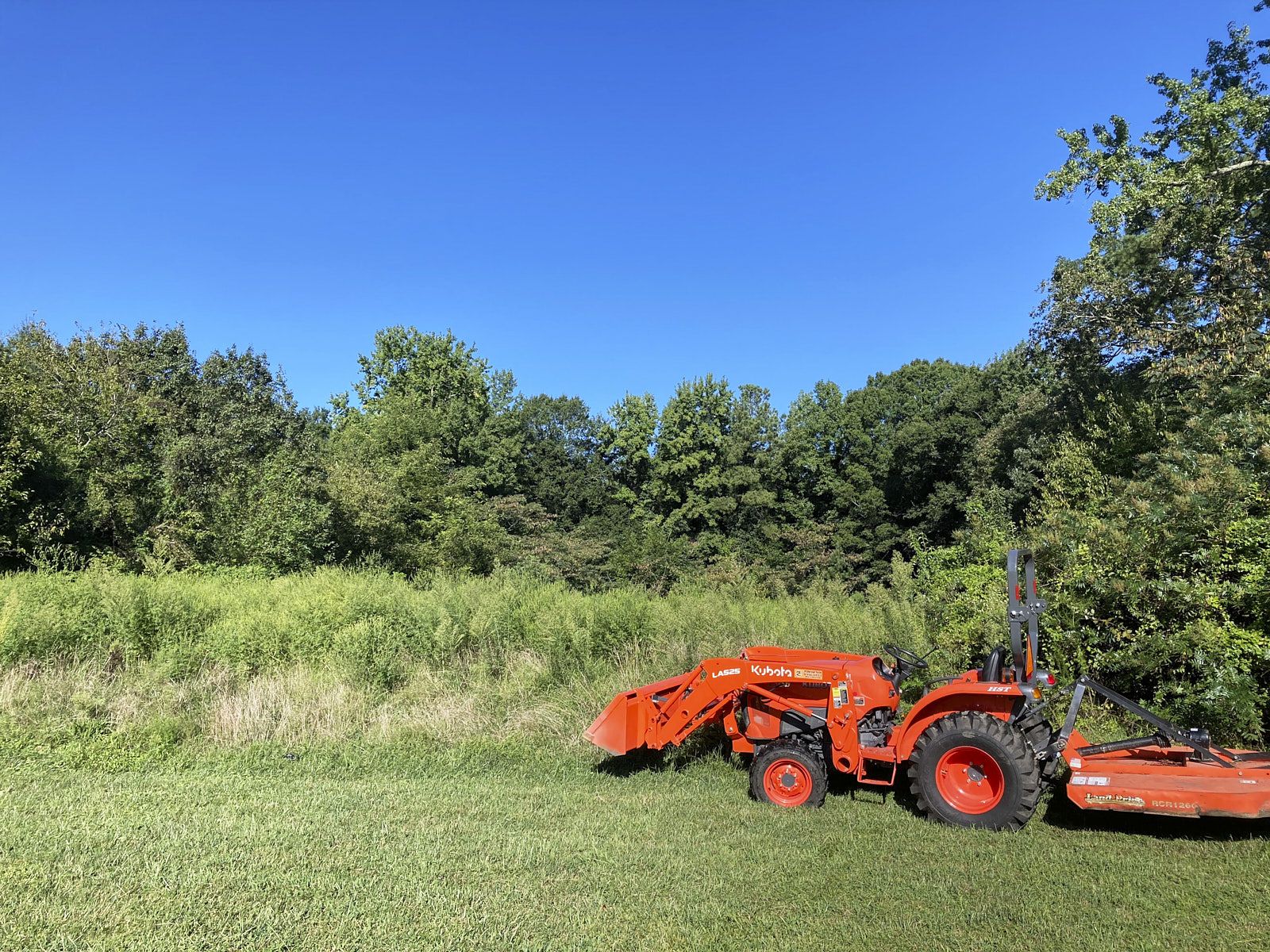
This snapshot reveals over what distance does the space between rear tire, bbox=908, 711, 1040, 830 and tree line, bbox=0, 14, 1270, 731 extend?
2.34 meters

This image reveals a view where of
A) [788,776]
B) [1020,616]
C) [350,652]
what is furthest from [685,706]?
[350,652]

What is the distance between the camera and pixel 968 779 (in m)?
5.48

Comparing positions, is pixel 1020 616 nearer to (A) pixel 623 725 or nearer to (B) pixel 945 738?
(B) pixel 945 738

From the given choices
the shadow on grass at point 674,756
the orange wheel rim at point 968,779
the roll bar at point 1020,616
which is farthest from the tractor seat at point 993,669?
the shadow on grass at point 674,756

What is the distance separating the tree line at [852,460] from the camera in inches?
305

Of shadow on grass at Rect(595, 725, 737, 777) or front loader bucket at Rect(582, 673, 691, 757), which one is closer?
front loader bucket at Rect(582, 673, 691, 757)

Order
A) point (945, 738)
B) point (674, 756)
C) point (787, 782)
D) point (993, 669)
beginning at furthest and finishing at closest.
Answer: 1. point (674, 756)
2. point (787, 782)
3. point (993, 669)
4. point (945, 738)

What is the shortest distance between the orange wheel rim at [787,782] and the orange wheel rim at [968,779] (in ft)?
3.17

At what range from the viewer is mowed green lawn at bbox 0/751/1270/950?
3705 millimetres

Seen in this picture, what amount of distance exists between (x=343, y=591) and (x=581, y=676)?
13.2 ft

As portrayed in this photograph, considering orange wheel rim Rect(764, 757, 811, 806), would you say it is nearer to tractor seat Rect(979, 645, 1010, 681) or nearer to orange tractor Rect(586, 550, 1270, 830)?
orange tractor Rect(586, 550, 1270, 830)

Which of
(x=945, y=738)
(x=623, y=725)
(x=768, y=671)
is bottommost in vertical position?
(x=623, y=725)

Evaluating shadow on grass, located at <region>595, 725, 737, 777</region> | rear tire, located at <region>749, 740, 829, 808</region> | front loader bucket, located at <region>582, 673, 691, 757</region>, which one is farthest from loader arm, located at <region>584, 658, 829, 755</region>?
shadow on grass, located at <region>595, 725, 737, 777</region>

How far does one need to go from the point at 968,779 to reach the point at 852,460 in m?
37.1
